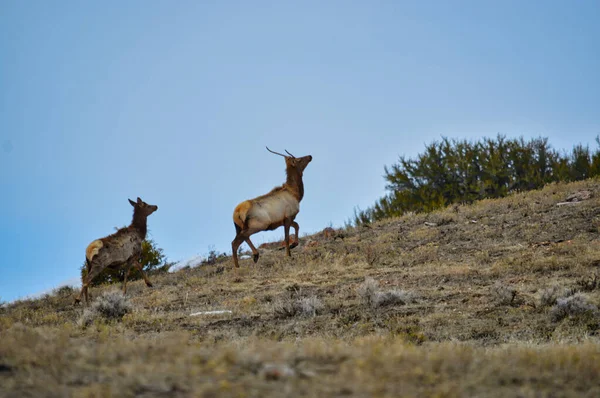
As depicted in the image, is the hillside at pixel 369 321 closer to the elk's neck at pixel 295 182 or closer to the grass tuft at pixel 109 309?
the grass tuft at pixel 109 309

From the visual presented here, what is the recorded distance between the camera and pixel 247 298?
40.1ft

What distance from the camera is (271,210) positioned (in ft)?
56.2

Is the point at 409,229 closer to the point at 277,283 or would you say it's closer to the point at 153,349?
the point at 277,283

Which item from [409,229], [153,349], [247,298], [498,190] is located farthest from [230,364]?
[498,190]

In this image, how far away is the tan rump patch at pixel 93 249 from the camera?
14.0 meters

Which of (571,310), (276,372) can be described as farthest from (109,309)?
(276,372)

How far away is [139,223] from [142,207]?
456mm

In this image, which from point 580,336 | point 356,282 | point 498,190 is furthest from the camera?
point 498,190

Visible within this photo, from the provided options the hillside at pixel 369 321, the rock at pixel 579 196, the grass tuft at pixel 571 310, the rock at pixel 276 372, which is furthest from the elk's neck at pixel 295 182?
the rock at pixel 276 372

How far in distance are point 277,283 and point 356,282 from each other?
1.67 metres

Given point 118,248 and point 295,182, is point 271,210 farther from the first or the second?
point 118,248

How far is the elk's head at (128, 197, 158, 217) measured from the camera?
15.9 metres

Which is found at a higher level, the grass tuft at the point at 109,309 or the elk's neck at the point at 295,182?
the elk's neck at the point at 295,182

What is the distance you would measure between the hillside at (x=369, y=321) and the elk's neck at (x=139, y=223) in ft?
4.44
